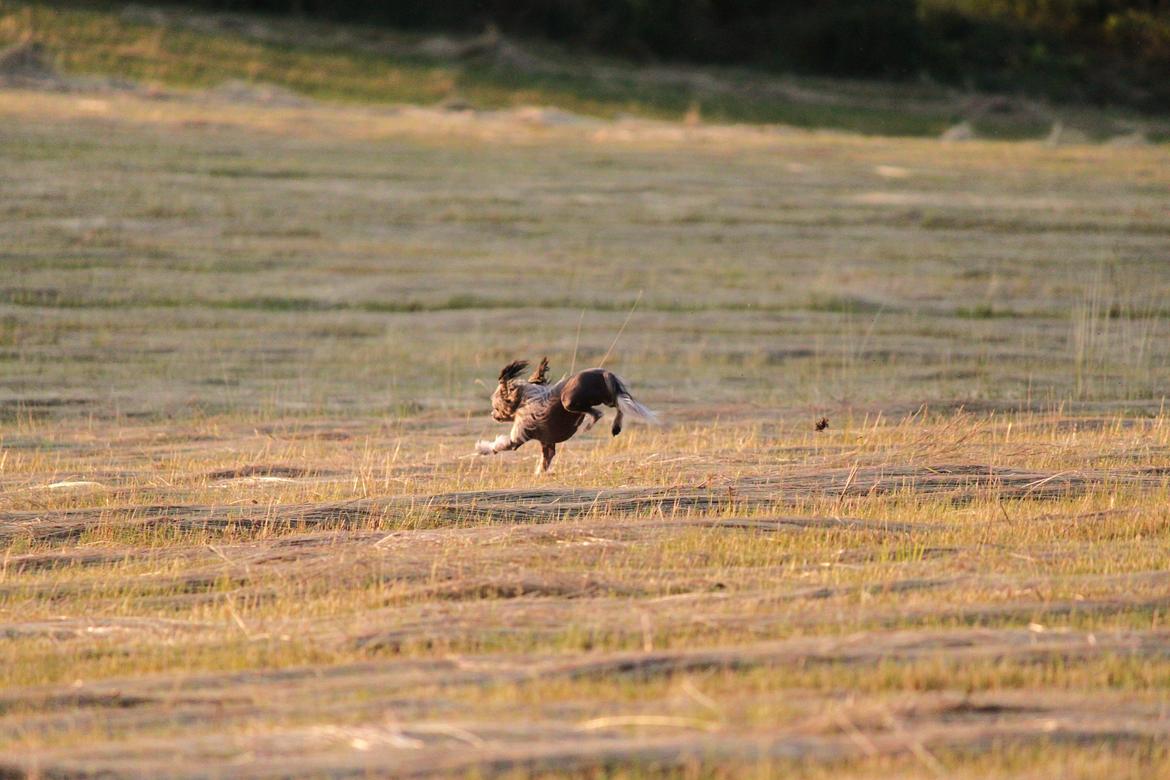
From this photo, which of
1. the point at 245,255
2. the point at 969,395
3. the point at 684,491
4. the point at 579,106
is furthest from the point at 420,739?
the point at 579,106

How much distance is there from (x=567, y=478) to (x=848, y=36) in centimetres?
2745

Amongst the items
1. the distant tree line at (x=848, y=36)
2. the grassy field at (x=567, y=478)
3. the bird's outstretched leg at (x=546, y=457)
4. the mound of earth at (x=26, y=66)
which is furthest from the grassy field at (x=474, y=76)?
the bird's outstretched leg at (x=546, y=457)

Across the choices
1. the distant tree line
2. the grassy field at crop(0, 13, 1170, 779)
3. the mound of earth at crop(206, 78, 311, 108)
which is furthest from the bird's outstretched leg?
the distant tree line

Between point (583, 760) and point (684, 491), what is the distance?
10.4ft

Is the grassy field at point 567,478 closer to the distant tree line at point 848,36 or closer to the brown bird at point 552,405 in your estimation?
the brown bird at point 552,405

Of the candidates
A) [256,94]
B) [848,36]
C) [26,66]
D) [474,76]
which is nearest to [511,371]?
[256,94]

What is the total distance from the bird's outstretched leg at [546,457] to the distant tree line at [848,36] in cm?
2602

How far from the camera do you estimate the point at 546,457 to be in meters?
7.25

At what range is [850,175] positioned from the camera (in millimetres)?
21344

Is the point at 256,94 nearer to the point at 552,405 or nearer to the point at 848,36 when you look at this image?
the point at 848,36

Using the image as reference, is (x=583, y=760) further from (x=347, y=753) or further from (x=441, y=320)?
(x=441, y=320)

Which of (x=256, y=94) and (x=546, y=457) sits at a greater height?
(x=546, y=457)

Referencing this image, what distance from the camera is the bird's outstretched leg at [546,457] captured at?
718cm

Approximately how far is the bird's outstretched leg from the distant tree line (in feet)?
85.4
